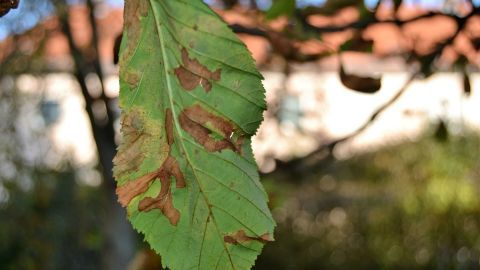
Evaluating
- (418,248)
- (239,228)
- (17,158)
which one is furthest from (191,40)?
(418,248)

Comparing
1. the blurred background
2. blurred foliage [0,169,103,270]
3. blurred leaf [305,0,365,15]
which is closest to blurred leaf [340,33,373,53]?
the blurred background

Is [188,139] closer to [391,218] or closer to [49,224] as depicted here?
[49,224]

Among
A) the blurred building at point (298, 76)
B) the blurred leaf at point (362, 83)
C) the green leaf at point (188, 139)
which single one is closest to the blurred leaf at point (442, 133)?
the blurred building at point (298, 76)

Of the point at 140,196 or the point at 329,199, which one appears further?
the point at 329,199

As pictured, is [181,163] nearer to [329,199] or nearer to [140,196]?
[140,196]

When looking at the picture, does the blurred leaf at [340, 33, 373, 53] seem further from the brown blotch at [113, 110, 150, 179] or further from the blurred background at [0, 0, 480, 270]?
the brown blotch at [113, 110, 150, 179]

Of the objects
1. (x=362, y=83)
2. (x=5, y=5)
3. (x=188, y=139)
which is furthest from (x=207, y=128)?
(x=362, y=83)

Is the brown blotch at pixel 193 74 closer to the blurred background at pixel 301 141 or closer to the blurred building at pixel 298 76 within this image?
the blurred background at pixel 301 141
